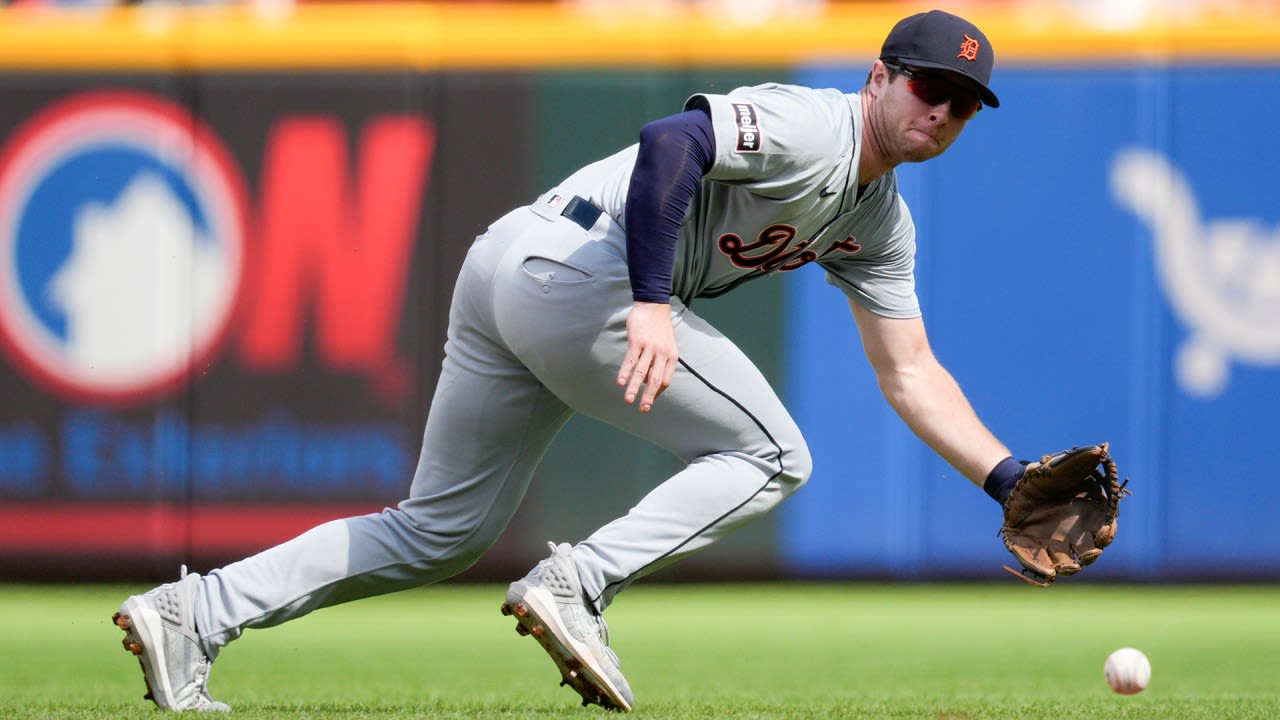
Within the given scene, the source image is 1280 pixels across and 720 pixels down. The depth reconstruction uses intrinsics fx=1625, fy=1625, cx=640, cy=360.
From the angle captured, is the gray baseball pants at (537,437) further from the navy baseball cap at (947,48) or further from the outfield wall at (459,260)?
the outfield wall at (459,260)

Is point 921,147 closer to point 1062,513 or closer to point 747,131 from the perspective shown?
point 747,131

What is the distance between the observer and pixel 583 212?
2.98 metres

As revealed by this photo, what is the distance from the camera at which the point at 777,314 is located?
21.8 ft

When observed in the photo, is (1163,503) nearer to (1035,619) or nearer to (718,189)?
(1035,619)

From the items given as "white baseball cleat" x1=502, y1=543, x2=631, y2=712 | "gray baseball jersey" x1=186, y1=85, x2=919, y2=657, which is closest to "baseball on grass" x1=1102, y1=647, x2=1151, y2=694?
"gray baseball jersey" x1=186, y1=85, x2=919, y2=657

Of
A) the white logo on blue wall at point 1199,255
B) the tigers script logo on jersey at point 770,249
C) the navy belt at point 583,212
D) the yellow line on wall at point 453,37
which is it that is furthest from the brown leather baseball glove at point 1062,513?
the yellow line on wall at point 453,37

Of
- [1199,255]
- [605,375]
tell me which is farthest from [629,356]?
[1199,255]

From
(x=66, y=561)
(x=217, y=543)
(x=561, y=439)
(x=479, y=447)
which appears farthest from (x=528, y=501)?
(x=479, y=447)

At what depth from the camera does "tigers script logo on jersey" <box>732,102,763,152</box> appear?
109 inches

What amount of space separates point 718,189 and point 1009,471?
0.86 metres

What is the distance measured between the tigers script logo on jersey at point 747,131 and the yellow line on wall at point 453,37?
3.85m

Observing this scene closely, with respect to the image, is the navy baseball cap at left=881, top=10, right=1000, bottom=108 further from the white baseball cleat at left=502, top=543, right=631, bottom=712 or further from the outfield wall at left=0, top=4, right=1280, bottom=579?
the outfield wall at left=0, top=4, right=1280, bottom=579

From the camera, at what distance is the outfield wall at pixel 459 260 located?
21.3 feet

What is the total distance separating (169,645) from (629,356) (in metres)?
1.10
